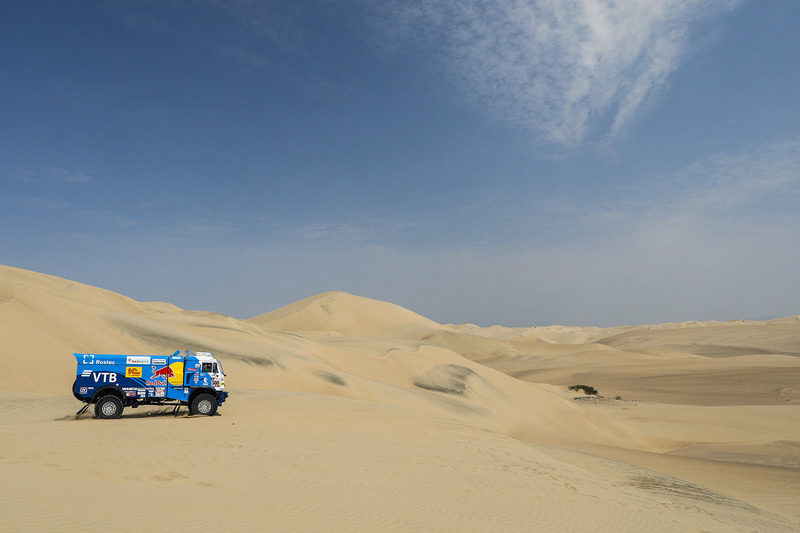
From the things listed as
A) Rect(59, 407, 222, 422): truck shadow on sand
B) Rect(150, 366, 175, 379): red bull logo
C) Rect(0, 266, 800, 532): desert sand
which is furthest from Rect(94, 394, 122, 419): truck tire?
Rect(150, 366, 175, 379): red bull logo

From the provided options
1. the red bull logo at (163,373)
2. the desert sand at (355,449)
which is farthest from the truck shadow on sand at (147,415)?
the red bull logo at (163,373)

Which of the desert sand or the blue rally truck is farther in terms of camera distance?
the blue rally truck

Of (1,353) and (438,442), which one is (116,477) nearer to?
(438,442)

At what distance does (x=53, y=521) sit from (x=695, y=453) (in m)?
25.1

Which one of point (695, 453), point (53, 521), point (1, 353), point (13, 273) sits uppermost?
point (13, 273)

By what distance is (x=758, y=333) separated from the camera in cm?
8206

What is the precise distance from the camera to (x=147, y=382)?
569 inches

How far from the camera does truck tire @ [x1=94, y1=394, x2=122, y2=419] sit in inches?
547

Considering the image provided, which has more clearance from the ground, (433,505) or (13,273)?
(13,273)

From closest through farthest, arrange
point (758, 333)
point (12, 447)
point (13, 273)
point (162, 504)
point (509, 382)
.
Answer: point (162, 504) < point (12, 447) < point (509, 382) < point (13, 273) < point (758, 333)

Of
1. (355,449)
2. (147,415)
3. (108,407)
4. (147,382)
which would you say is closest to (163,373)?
(147,382)

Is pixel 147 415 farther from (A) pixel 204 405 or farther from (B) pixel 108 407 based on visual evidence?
(A) pixel 204 405

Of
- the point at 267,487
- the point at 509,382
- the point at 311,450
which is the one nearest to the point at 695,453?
the point at 509,382

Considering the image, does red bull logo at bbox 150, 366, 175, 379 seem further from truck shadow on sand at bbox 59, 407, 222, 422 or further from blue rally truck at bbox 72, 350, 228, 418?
truck shadow on sand at bbox 59, 407, 222, 422
